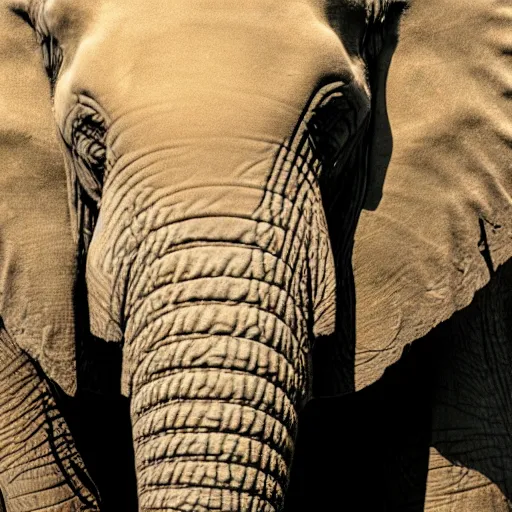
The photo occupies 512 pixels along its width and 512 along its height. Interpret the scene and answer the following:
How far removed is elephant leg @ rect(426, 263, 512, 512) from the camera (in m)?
3.95

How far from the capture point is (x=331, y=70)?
3.45m

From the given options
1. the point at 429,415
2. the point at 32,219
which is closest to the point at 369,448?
the point at 429,415

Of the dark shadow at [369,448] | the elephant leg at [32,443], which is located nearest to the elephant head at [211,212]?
the elephant leg at [32,443]

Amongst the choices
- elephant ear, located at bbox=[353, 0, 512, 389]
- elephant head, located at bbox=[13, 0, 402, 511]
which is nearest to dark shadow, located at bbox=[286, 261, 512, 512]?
elephant ear, located at bbox=[353, 0, 512, 389]

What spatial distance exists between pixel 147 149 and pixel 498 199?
0.75m

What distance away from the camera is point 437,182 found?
12.3ft

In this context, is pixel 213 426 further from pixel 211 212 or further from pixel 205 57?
pixel 205 57

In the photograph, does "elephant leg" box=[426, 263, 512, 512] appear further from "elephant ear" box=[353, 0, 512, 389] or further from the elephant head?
the elephant head

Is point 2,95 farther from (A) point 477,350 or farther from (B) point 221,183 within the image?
(A) point 477,350

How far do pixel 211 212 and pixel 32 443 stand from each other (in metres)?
0.87

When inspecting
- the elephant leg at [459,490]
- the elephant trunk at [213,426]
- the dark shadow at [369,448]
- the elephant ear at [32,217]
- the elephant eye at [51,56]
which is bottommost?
the elephant trunk at [213,426]

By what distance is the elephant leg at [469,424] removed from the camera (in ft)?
13.0

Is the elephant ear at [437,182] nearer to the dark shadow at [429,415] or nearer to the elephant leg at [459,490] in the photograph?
the dark shadow at [429,415]

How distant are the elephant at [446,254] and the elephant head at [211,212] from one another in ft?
0.72
